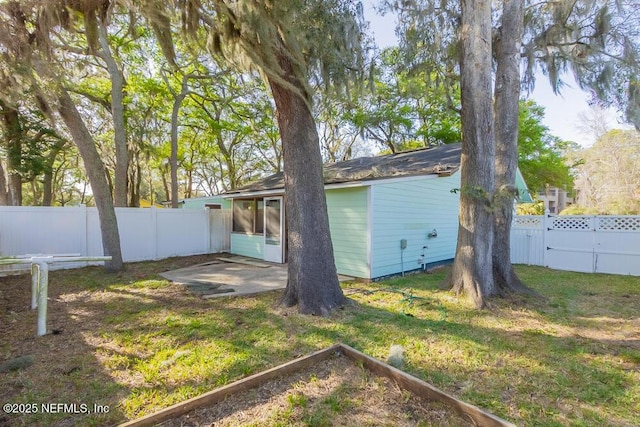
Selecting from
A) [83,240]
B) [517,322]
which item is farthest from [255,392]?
[83,240]

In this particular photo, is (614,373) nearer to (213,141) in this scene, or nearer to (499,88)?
(499,88)

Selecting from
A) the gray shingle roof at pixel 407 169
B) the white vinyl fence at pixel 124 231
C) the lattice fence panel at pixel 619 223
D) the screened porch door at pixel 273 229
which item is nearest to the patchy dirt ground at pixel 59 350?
the white vinyl fence at pixel 124 231

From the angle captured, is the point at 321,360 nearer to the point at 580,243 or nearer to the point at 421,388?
the point at 421,388

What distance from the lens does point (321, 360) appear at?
3141 millimetres

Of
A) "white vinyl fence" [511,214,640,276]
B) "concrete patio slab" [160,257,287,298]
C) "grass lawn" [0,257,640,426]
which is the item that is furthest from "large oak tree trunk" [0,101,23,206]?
"white vinyl fence" [511,214,640,276]

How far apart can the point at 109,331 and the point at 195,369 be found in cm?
174

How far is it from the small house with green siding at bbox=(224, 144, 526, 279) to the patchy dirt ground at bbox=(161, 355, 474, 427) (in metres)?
3.95

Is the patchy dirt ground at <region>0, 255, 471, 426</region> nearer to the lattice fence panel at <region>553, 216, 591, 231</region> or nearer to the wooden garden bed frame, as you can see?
the wooden garden bed frame

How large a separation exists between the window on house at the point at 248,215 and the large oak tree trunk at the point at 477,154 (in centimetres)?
644

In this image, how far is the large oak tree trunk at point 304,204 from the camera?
4.56 metres

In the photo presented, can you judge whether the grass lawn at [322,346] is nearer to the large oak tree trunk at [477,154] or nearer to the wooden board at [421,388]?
the wooden board at [421,388]

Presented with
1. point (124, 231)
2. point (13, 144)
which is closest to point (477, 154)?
point (124, 231)

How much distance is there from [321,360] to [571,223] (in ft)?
28.2

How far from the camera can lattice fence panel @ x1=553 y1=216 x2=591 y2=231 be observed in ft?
26.6
